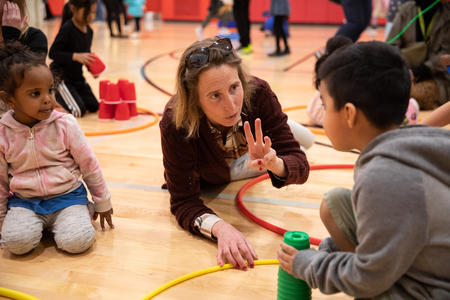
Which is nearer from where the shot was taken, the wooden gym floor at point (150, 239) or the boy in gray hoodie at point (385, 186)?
the boy in gray hoodie at point (385, 186)

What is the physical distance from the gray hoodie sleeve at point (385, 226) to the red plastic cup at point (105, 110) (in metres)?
2.78

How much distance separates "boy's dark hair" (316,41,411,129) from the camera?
1.15m

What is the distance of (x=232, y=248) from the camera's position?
1.81 m

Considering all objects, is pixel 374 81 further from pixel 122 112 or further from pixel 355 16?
pixel 355 16

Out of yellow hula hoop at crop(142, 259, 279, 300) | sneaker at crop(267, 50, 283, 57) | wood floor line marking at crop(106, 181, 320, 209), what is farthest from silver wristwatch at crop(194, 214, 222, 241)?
sneaker at crop(267, 50, 283, 57)

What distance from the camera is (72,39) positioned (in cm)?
371

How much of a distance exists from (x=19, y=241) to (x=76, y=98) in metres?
2.11

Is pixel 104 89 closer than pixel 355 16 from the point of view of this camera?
Yes

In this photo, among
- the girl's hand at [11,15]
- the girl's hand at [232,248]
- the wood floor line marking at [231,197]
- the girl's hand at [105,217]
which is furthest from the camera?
the girl's hand at [11,15]

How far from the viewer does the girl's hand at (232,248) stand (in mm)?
1786

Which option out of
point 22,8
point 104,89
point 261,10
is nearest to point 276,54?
point 104,89

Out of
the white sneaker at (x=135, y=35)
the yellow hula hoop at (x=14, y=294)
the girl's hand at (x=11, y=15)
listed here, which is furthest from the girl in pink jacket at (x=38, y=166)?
the white sneaker at (x=135, y=35)

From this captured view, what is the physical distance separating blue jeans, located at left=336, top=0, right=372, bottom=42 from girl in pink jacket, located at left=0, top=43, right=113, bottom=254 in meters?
3.14

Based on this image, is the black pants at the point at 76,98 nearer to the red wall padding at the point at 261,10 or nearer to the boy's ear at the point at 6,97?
the boy's ear at the point at 6,97
